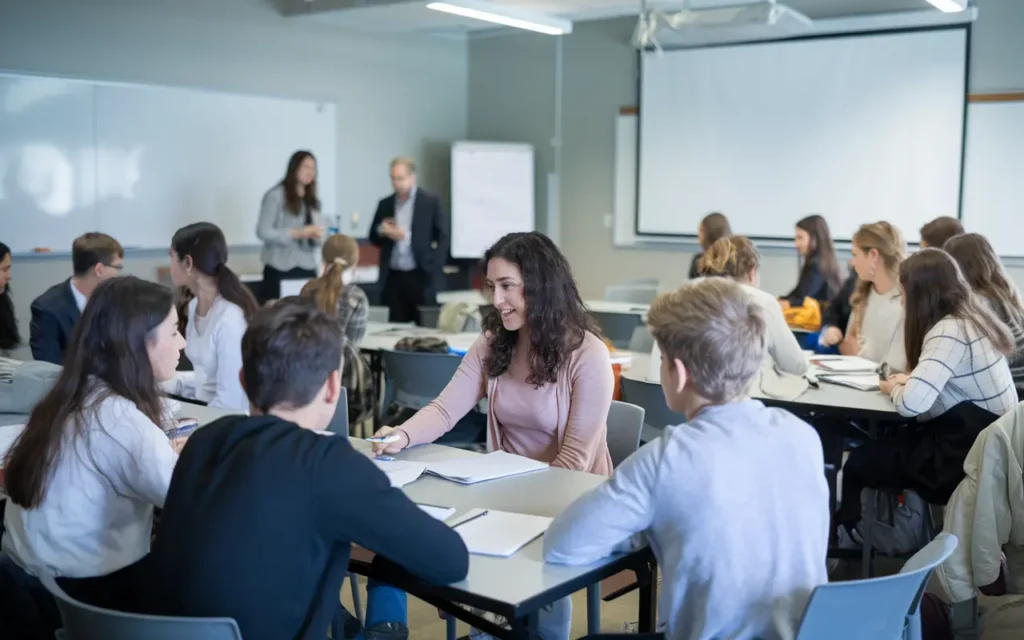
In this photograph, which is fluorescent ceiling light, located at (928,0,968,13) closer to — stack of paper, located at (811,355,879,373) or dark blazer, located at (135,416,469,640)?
stack of paper, located at (811,355,879,373)

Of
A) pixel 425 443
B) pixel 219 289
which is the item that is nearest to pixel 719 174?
pixel 219 289

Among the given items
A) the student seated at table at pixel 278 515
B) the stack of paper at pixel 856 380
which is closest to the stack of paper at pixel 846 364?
the stack of paper at pixel 856 380

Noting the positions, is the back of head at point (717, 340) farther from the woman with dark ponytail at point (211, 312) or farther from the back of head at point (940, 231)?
the back of head at point (940, 231)

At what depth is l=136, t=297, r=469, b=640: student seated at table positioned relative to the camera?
5.30 feet

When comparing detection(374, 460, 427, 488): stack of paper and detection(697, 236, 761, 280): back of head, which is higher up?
detection(697, 236, 761, 280): back of head

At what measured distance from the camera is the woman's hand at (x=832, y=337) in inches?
202

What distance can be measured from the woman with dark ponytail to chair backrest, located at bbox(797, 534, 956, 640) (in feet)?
7.54

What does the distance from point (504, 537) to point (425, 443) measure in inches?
34.3

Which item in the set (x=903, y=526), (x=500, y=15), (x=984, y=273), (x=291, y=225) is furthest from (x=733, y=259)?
(x=291, y=225)

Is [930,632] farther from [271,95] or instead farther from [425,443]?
[271,95]

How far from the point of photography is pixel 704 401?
185 cm

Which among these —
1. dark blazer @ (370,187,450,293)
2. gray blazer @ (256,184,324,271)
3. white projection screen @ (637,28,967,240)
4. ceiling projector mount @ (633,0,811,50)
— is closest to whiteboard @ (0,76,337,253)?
gray blazer @ (256,184,324,271)

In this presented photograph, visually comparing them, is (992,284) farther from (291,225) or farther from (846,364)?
(291,225)

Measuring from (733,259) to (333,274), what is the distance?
5.97 feet
